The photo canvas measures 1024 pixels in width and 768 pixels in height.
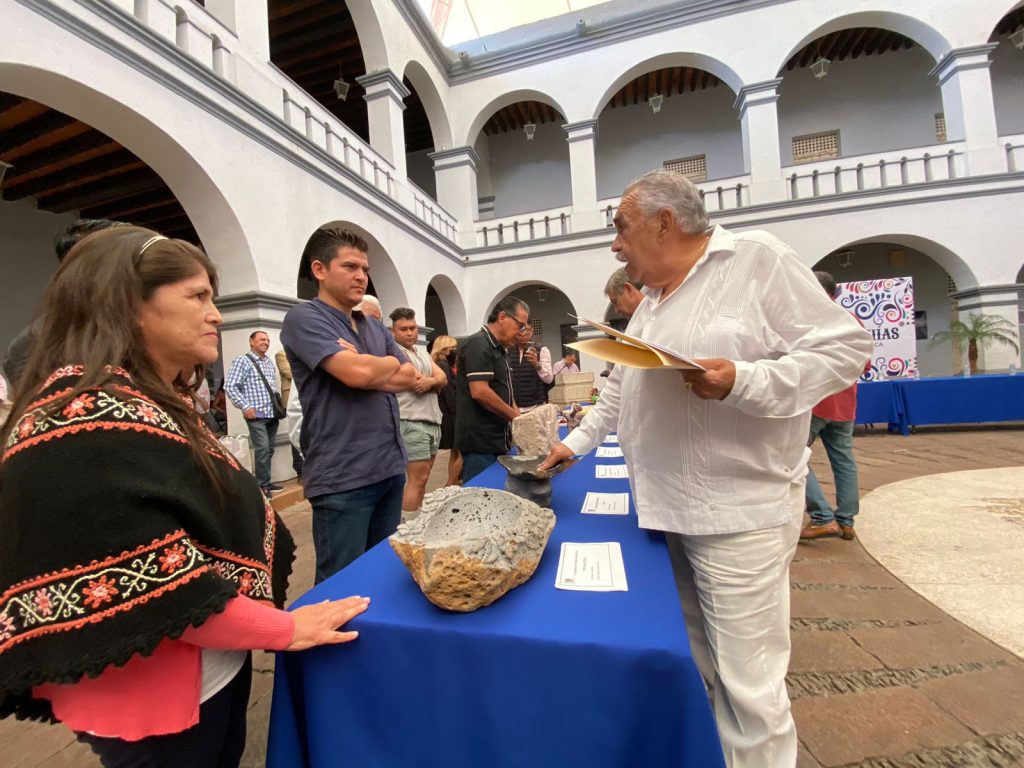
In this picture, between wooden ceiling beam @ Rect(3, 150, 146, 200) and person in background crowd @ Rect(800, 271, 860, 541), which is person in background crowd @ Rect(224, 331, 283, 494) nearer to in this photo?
wooden ceiling beam @ Rect(3, 150, 146, 200)

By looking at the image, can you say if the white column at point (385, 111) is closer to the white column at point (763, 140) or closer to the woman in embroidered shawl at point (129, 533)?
→ the white column at point (763, 140)

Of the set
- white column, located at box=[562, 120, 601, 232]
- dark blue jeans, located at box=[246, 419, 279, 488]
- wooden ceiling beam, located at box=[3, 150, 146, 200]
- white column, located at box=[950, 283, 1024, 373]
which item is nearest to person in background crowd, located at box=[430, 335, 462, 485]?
dark blue jeans, located at box=[246, 419, 279, 488]

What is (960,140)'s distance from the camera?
28.7 ft

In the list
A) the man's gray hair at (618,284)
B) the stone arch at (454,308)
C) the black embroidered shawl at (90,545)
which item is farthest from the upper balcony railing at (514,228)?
the black embroidered shawl at (90,545)

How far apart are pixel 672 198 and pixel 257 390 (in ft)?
14.4

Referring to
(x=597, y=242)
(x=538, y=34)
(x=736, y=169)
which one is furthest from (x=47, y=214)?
(x=736, y=169)

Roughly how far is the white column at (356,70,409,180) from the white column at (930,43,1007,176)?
9.85 metres

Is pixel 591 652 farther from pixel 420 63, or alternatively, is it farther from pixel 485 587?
pixel 420 63

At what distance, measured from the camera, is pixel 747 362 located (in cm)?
108

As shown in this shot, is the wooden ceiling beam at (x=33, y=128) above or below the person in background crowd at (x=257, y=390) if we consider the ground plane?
above

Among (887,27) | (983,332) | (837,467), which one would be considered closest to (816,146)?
(887,27)

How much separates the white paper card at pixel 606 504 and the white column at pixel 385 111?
25.2ft

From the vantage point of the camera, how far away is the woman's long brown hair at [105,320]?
29.6 inches

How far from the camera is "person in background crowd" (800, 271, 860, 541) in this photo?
298 centimetres
